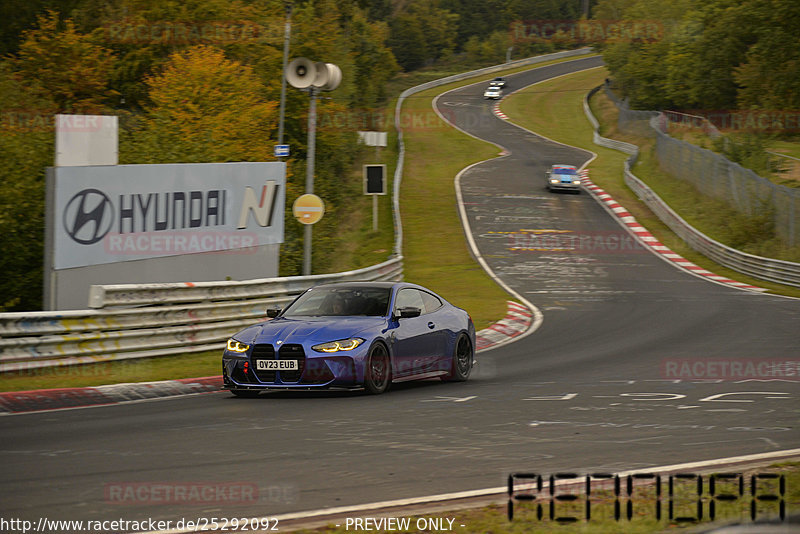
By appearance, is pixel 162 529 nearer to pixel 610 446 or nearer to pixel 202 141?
pixel 610 446

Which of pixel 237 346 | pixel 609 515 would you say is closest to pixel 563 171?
pixel 237 346

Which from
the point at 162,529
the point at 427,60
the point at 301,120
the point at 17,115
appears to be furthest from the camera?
the point at 427,60

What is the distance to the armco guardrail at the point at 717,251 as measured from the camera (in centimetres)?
3175

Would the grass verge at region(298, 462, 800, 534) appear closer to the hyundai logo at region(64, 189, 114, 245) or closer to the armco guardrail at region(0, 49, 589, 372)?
the armco guardrail at region(0, 49, 589, 372)

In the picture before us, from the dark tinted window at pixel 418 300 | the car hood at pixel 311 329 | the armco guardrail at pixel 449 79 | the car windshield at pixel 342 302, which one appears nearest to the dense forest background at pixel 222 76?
the armco guardrail at pixel 449 79

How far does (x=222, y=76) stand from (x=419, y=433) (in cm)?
4024

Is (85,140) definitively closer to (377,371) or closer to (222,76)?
(377,371)

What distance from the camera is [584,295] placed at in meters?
28.2

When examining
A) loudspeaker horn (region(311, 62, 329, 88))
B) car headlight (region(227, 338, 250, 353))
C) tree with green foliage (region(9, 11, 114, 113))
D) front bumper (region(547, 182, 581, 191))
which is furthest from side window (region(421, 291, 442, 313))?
tree with green foliage (region(9, 11, 114, 113))

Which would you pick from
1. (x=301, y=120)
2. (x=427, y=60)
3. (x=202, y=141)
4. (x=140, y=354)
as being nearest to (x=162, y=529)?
(x=140, y=354)

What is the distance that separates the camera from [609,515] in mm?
6133

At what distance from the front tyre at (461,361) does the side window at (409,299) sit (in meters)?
0.81

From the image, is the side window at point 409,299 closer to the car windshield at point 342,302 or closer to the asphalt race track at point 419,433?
the car windshield at point 342,302

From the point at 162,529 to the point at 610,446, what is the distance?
427 centimetres
